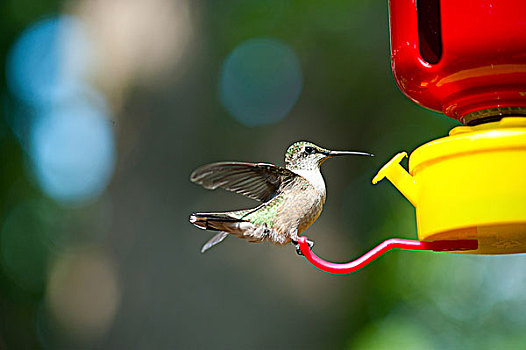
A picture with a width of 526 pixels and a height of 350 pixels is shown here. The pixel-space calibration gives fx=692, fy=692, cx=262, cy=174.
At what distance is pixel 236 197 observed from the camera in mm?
3938

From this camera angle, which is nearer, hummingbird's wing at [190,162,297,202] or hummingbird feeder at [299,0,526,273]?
hummingbird feeder at [299,0,526,273]

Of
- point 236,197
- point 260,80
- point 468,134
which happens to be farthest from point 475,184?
point 260,80

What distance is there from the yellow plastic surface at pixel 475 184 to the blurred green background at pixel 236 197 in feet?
8.32

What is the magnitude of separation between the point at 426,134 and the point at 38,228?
10.9 feet

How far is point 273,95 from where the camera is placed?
504 centimetres

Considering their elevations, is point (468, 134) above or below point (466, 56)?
below

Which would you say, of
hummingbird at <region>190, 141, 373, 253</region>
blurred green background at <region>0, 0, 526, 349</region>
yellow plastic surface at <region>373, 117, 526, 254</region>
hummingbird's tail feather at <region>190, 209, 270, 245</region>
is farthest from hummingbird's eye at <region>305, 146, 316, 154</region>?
blurred green background at <region>0, 0, 526, 349</region>

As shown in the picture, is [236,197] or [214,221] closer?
[214,221]

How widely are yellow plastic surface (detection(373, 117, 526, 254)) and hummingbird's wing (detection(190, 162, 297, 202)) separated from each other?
0.30 m

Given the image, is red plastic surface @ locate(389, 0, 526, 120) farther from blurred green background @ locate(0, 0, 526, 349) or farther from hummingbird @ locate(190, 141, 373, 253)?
blurred green background @ locate(0, 0, 526, 349)

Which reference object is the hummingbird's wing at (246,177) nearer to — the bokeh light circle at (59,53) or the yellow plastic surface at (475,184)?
the yellow plastic surface at (475,184)

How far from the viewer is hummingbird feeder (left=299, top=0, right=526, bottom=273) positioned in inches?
49.4

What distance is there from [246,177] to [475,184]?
0.54 meters

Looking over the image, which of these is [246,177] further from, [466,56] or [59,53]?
[59,53]
